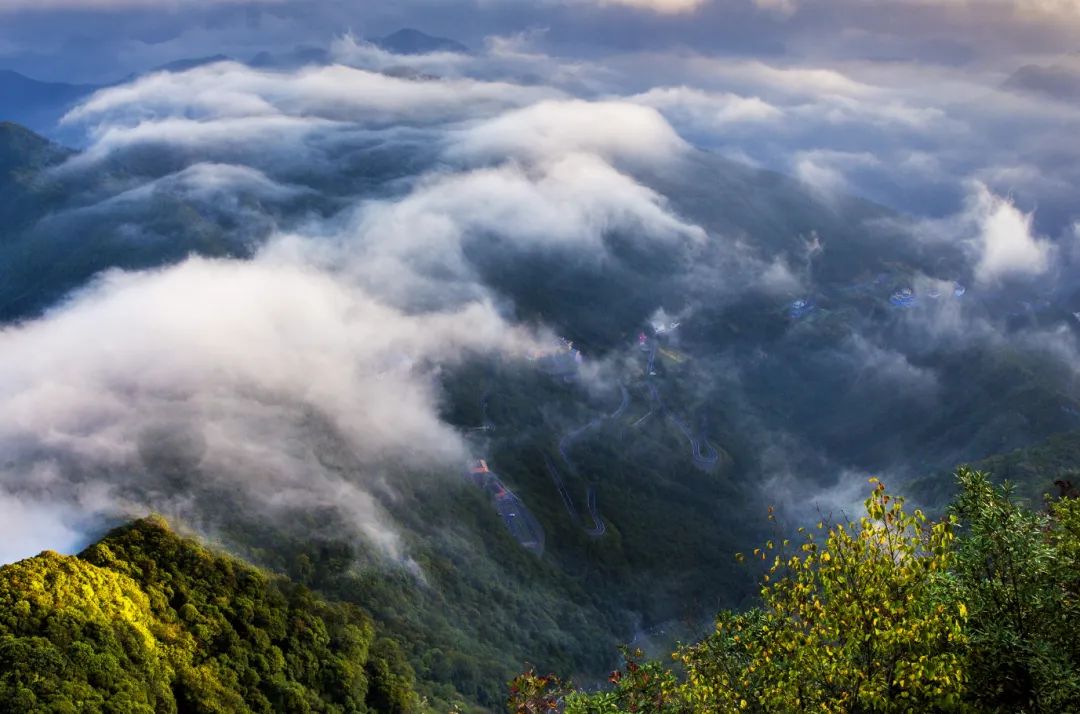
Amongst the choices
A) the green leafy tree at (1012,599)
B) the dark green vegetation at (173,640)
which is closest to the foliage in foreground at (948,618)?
the green leafy tree at (1012,599)

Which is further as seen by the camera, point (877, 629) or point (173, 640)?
point (173, 640)

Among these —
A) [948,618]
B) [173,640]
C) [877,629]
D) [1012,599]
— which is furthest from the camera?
[173,640]

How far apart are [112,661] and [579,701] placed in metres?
53.9

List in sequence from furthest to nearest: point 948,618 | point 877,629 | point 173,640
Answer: point 173,640, point 877,629, point 948,618

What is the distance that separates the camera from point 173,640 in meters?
93.2

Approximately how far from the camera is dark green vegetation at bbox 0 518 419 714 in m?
73.6

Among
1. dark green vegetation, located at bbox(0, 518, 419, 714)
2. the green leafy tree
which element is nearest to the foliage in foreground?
the green leafy tree

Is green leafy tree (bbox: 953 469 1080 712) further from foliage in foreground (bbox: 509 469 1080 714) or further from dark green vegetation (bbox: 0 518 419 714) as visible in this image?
dark green vegetation (bbox: 0 518 419 714)

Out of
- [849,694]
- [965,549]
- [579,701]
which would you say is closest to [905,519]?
[965,549]

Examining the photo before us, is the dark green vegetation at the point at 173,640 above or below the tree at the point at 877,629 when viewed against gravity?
below

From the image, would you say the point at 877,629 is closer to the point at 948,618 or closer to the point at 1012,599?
the point at 948,618

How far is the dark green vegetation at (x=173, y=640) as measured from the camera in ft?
242

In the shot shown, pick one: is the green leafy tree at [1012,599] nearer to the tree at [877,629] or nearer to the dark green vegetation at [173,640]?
the tree at [877,629]

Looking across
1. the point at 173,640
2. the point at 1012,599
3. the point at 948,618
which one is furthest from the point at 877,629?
the point at 173,640
